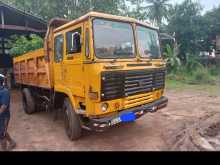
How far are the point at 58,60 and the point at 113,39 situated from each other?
157 centimetres

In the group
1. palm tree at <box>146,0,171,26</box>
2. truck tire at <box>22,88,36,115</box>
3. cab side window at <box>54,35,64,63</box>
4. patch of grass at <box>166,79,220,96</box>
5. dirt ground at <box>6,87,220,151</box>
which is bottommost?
dirt ground at <box>6,87,220,151</box>

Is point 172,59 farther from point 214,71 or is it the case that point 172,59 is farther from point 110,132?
point 110,132

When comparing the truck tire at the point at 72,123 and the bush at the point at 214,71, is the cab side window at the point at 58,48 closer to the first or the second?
the truck tire at the point at 72,123

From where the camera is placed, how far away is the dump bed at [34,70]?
6.65 m

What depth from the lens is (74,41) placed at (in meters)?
4.95

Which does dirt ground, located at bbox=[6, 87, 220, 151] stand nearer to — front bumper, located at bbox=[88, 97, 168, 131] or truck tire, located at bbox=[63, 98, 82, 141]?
truck tire, located at bbox=[63, 98, 82, 141]

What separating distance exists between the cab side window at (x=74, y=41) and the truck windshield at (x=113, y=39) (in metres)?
0.38

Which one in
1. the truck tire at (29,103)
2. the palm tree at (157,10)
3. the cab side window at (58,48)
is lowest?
the truck tire at (29,103)

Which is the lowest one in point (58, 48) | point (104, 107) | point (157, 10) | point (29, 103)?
point (29, 103)

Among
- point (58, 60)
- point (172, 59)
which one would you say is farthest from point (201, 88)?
point (58, 60)

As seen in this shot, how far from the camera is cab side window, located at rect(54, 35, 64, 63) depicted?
225 inches

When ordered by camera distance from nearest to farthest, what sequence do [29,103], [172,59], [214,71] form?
[29,103], [214,71], [172,59]

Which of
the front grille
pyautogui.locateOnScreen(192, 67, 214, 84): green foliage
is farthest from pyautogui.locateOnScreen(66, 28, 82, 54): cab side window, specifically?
pyautogui.locateOnScreen(192, 67, 214, 84): green foliage

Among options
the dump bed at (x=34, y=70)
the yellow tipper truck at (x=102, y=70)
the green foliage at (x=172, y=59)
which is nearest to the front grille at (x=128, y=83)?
the yellow tipper truck at (x=102, y=70)
